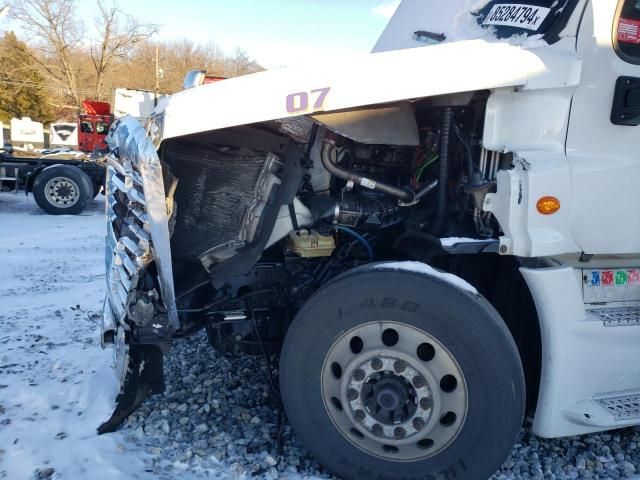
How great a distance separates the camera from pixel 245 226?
2.89 meters

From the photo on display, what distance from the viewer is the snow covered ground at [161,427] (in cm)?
262

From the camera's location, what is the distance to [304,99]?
235cm

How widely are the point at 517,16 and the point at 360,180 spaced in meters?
1.18

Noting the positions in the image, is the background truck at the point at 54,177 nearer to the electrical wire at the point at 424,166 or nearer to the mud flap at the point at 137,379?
the mud flap at the point at 137,379

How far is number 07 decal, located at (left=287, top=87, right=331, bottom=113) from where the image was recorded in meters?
2.34

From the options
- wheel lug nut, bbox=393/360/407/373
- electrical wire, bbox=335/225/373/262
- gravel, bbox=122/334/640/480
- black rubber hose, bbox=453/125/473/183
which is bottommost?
gravel, bbox=122/334/640/480

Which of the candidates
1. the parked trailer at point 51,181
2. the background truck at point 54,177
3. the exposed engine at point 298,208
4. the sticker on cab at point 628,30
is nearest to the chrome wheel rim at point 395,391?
the exposed engine at point 298,208

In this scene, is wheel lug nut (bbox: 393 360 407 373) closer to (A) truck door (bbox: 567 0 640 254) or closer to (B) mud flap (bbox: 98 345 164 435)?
(A) truck door (bbox: 567 0 640 254)

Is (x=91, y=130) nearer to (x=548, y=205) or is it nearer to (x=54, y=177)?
(x=54, y=177)

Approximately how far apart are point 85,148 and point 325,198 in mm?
17567

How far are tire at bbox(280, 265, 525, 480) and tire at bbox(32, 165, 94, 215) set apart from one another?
10224 millimetres

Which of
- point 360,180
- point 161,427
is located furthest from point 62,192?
point 360,180

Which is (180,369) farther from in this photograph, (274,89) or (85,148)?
(85,148)

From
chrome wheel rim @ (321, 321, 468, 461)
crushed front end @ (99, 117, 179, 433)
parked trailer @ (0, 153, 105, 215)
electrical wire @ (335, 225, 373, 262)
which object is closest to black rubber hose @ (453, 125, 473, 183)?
electrical wire @ (335, 225, 373, 262)
